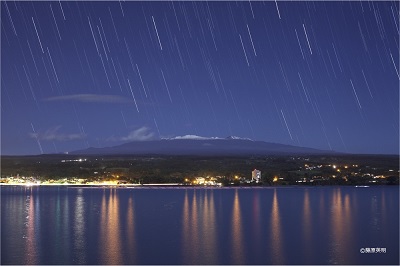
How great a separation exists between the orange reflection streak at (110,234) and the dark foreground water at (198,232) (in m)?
0.04

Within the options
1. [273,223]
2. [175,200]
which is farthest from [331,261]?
[175,200]

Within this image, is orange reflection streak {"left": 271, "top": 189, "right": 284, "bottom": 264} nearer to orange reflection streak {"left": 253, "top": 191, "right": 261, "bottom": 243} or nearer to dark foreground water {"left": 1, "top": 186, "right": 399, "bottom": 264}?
dark foreground water {"left": 1, "top": 186, "right": 399, "bottom": 264}

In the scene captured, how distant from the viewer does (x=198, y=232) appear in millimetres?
26250

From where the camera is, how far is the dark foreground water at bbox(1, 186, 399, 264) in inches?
790

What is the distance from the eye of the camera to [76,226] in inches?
1124

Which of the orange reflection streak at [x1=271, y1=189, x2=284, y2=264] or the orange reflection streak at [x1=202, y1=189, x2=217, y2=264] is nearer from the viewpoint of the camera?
the orange reflection streak at [x1=271, y1=189, x2=284, y2=264]

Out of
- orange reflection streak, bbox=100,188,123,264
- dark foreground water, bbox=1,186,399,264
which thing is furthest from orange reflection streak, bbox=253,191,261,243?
orange reflection streak, bbox=100,188,123,264

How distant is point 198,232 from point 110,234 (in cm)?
371

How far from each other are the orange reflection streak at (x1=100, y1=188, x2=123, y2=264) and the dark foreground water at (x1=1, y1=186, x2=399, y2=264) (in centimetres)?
4

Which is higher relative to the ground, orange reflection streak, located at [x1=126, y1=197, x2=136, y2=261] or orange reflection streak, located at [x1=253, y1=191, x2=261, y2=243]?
orange reflection streak, located at [x1=126, y1=197, x2=136, y2=261]

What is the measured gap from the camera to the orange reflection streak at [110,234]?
20016 mm

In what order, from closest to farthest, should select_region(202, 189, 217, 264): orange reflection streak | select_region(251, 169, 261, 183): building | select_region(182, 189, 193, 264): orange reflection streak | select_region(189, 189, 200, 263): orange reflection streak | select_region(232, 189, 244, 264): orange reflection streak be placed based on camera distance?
1. select_region(182, 189, 193, 264): orange reflection streak
2. select_region(232, 189, 244, 264): orange reflection streak
3. select_region(202, 189, 217, 264): orange reflection streak
4. select_region(189, 189, 200, 263): orange reflection streak
5. select_region(251, 169, 261, 183): building

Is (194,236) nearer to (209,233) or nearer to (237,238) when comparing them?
(209,233)

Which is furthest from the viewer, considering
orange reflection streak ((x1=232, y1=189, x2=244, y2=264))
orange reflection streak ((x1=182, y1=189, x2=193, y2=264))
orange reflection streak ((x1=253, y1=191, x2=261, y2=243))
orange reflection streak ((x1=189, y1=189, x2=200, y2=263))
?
orange reflection streak ((x1=253, y1=191, x2=261, y2=243))
